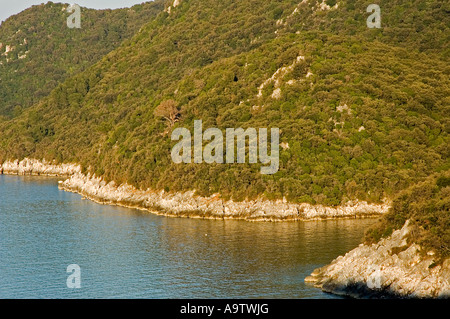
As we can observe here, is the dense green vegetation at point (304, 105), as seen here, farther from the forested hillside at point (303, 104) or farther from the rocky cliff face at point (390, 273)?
the rocky cliff face at point (390, 273)

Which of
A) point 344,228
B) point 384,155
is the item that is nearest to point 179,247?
point 344,228

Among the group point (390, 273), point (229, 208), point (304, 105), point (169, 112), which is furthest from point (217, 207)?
point (390, 273)

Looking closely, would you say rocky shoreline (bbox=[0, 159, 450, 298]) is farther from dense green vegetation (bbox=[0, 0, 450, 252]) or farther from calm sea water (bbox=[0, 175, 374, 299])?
calm sea water (bbox=[0, 175, 374, 299])

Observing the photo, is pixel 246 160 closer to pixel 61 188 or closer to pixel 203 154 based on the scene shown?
pixel 203 154

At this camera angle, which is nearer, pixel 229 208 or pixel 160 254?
pixel 160 254

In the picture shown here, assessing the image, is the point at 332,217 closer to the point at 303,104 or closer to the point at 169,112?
the point at 303,104

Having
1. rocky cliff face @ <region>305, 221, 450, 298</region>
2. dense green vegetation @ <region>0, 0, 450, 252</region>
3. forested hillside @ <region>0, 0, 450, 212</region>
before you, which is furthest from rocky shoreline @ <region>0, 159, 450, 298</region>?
forested hillside @ <region>0, 0, 450, 212</region>

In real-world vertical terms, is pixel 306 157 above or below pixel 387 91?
below
